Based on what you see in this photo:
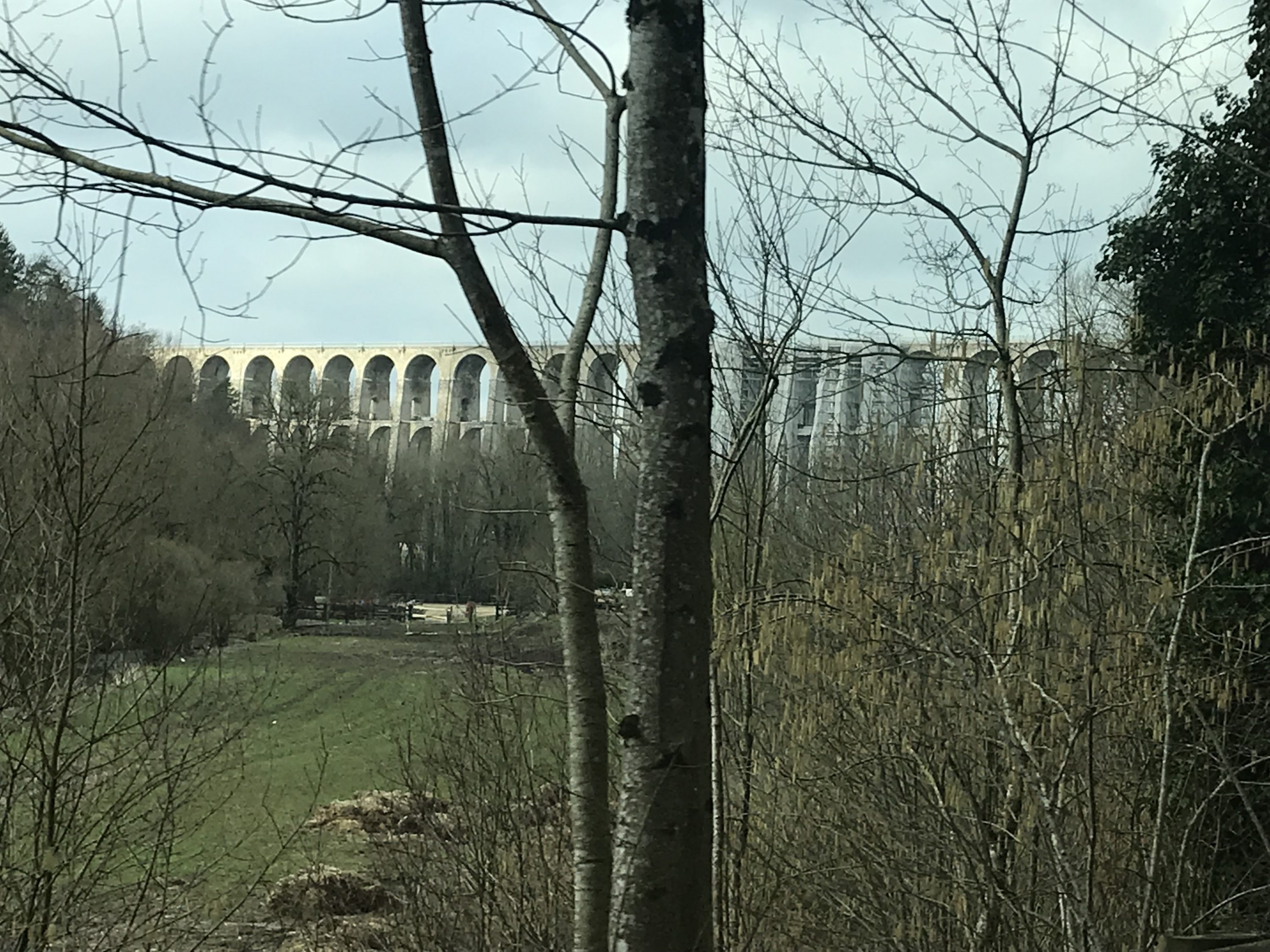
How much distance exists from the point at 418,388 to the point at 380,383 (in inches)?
75.8

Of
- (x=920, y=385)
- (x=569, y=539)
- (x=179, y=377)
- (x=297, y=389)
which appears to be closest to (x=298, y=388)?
(x=297, y=389)

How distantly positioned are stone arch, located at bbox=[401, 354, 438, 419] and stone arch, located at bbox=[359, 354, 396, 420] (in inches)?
37.4

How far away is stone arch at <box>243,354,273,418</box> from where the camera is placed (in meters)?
33.8

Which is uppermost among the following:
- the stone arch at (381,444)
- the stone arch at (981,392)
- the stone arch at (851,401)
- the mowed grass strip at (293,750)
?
the stone arch at (381,444)

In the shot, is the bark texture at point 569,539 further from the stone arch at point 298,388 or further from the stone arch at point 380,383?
the stone arch at point 380,383

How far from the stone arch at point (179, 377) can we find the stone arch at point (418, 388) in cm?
3915

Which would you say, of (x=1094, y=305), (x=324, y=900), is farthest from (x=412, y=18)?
(x=1094, y=305)

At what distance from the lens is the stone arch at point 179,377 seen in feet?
25.2

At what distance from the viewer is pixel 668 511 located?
263 centimetres

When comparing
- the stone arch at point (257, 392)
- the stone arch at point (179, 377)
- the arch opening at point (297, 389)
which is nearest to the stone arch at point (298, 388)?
the arch opening at point (297, 389)

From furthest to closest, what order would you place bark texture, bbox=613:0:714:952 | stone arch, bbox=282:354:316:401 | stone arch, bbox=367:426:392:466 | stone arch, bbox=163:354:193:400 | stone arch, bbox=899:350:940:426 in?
stone arch, bbox=367:426:392:466, stone arch, bbox=282:354:316:401, stone arch, bbox=163:354:193:400, stone arch, bbox=899:350:940:426, bark texture, bbox=613:0:714:952

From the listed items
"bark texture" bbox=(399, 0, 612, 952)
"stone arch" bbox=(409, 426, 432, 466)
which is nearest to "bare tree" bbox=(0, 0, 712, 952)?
"bark texture" bbox=(399, 0, 612, 952)

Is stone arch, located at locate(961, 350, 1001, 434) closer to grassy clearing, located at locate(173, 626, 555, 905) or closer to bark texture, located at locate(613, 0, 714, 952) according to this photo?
grassy clearing, located at locate(173, 626, 555, 905)

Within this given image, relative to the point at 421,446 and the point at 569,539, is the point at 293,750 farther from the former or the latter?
the point at 421,446
